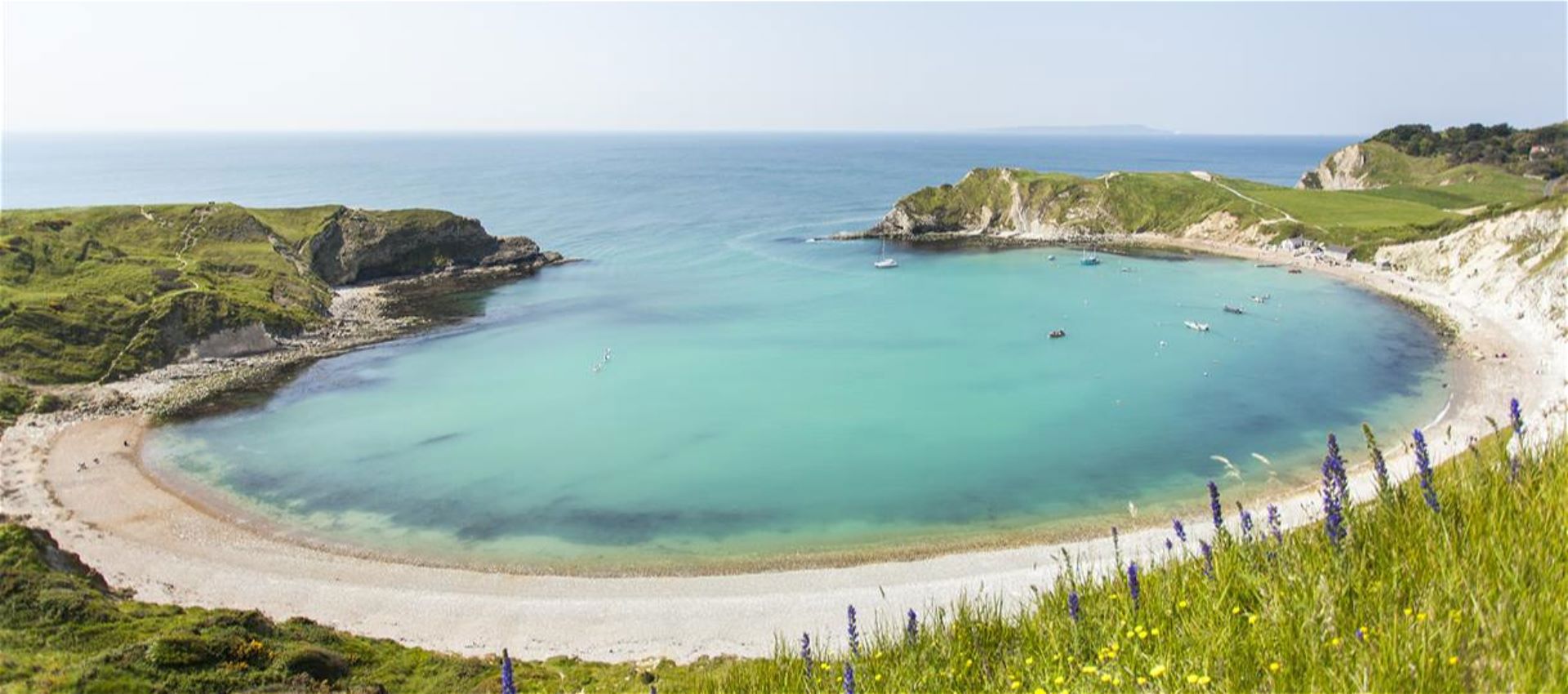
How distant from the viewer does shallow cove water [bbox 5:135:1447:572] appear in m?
37.4

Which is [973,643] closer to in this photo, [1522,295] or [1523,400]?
[1523,400]

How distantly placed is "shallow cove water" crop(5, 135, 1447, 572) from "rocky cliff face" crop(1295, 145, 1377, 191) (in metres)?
74.1

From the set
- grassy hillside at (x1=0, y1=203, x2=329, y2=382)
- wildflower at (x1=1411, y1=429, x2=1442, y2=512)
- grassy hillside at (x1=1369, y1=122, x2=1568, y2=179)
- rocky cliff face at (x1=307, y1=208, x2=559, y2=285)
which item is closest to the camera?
wildflower at (x1=1411, y1=429, x2=1442, y2=512)

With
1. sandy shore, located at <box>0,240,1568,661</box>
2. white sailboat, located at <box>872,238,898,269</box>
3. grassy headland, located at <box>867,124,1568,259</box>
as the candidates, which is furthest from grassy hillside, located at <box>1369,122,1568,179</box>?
sandy shore, located at <box>0,240,1568,661</box>

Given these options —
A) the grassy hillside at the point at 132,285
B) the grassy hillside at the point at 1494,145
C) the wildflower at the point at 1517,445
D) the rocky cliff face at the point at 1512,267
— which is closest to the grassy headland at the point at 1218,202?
the grassy hillside at the point at 1494,145

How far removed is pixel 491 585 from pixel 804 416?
2409cm

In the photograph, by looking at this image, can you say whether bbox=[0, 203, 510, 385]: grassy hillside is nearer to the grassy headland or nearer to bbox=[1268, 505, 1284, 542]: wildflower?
the grassy headland

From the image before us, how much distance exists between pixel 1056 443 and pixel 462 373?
43417mm

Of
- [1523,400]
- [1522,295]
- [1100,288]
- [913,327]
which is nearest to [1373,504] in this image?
[1523,400]

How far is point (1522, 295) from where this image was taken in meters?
63.4

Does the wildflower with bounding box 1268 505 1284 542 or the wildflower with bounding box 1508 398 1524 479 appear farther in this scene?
the wildflower with bounding box 1268 505 1284 542

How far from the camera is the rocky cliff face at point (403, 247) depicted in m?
92.7

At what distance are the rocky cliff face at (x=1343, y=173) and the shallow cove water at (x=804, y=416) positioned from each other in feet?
243

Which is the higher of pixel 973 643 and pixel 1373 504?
pixel 1373 504
